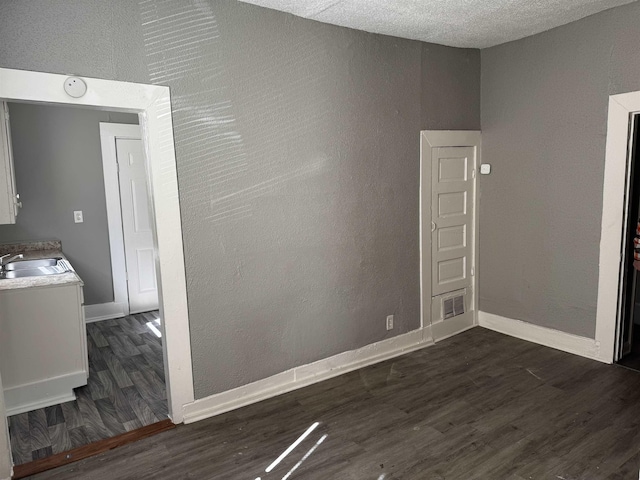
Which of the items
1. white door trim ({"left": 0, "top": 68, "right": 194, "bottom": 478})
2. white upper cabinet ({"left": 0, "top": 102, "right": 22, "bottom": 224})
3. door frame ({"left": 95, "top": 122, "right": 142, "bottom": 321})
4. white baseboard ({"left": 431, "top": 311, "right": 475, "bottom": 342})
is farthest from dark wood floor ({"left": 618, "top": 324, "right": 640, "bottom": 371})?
door frame ({"left": 95, "top": 122, "right": 142, "bottom": 321})

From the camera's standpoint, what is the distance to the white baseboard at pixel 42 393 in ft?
9.88

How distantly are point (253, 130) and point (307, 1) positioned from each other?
838 millimetres

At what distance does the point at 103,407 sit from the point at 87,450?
0.53m

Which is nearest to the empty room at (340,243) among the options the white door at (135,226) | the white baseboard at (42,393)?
the white baseboard at (42,393)

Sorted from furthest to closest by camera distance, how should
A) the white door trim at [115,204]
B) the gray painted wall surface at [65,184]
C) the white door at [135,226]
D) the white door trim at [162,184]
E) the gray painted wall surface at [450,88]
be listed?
the white door at [135,226], the white door trim at [115,204], the gray painted wall surface at [65,184], the gray painted wall surface at [450,88], the white door trim at [162,184]

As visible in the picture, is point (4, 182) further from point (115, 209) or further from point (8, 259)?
point (115, 209)

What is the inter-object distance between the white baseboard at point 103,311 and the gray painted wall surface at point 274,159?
2608mm

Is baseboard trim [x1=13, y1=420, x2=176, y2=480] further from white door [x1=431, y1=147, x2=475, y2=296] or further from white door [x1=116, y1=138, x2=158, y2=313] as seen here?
white door [x1=431, y1=147, x2=475, y2=296]

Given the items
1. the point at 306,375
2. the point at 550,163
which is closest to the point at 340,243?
the point at 306,375

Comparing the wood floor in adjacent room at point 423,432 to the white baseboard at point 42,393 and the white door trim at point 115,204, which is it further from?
the white door trim at point 115,204

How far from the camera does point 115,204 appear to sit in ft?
16.2

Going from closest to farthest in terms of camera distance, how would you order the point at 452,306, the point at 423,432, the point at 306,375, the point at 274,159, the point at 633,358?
the point at 423,432 < the point at 274,159 < the point at 306,375 < the point at 633,358 < the point at 452,306

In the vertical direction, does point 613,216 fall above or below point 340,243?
above

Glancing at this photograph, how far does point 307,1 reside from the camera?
278 cm
